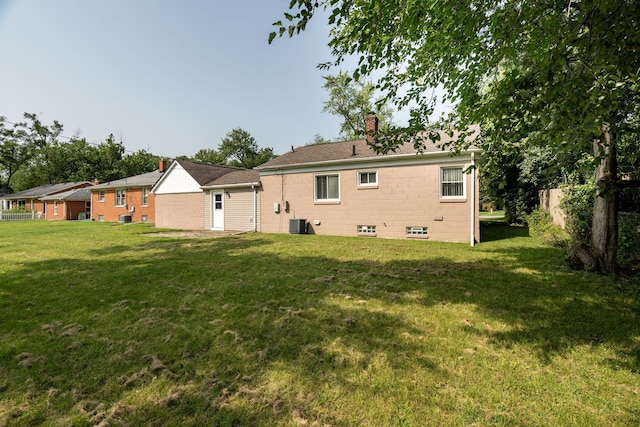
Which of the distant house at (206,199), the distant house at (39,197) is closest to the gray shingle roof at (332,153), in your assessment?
the distant house at (206,199)

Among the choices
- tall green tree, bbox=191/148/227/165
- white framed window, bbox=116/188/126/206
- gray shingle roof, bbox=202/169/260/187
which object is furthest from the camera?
tall green tree, bbox=191/148/227/165

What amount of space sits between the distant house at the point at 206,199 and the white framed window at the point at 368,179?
5.69m

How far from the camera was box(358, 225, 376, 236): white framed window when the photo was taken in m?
12.8

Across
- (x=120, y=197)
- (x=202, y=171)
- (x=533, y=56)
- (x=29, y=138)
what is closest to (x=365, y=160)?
(x=533, y=56)

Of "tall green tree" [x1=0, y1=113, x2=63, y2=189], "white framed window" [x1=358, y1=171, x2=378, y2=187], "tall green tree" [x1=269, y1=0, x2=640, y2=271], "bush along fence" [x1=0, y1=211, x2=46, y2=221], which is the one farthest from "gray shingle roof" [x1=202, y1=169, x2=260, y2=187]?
"tall green tree" [x1=0, y1=113, x2=63, y2=189]

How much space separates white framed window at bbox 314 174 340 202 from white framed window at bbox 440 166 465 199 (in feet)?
14.8

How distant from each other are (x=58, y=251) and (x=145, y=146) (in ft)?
156

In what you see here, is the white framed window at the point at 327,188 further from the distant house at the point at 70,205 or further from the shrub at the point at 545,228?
the distant house at the point at 70,205

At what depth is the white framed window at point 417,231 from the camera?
11.7 meters

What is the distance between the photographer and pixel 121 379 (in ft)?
8.51

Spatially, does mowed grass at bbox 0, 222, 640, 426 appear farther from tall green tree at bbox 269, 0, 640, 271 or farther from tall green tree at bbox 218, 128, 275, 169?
tall green tree at bbox 218, 128, 275, 169

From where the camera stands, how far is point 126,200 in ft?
85.6

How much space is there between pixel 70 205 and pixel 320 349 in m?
39.0

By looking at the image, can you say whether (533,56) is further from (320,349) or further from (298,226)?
(298,226)
